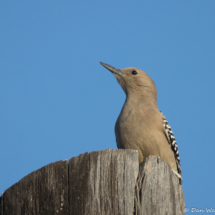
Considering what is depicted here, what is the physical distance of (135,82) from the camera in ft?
26.9

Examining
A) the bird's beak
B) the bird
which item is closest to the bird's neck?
the bird

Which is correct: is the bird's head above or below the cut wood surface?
above

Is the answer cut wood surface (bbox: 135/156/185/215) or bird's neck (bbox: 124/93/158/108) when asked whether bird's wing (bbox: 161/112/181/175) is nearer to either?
bird's neck (bbox: 124/93/158/108)

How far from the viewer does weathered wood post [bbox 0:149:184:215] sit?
12.6 feet

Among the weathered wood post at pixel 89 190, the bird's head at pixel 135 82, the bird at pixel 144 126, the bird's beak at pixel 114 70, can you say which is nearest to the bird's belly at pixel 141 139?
the bird at pixel 144 126

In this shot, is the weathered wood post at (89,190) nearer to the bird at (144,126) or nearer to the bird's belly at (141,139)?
the bird at (144,126)

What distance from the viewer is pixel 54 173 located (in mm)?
3887

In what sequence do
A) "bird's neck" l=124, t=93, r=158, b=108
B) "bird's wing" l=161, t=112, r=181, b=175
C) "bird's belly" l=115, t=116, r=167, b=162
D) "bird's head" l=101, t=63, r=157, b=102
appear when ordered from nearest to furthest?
"bird's belly" l=115, t=116, r=167, b=162 < "bird's wing" l=161, t=112, r=181, b=175 < "bird's neck" l=124, t=93, r=158, b=108 < "bird's head" l=101, t=63, r=157, b=102

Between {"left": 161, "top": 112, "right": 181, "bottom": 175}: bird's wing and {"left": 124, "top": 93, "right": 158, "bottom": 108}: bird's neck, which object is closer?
{"left": 161, "top": 112, "right": 181, "bottom": 175}: bird's wing

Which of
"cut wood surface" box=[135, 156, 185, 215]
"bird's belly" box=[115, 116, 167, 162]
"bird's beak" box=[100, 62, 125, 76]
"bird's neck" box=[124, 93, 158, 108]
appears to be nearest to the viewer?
"cut wood surface" box=[135, 156, 185, 215]

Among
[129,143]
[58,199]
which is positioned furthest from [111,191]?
[129,143]

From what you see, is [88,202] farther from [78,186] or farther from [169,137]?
[169,137]

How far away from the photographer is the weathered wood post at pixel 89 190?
151 inches

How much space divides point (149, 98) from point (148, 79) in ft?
1.99
